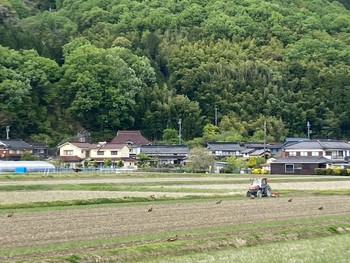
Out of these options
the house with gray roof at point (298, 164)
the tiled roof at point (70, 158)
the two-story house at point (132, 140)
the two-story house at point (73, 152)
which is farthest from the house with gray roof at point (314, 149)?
the tiled roof at point (70, 158)

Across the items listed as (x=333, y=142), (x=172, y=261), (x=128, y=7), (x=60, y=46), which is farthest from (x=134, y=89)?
(x=172, y=261)

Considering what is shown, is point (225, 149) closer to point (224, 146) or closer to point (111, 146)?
point (224, 146)

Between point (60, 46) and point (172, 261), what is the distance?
72.5 meters

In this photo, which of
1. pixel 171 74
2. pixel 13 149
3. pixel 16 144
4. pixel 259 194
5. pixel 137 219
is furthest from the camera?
pixel 171 74

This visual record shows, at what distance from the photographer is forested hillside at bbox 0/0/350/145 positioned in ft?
236

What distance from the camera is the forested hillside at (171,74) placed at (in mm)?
71812

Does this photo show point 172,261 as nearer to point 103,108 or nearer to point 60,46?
point 103,108

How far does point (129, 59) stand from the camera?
80.9m

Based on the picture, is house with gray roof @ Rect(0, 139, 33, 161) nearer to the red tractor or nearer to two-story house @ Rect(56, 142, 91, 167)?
two-story house @ Rect(56, 142, 91, 167)

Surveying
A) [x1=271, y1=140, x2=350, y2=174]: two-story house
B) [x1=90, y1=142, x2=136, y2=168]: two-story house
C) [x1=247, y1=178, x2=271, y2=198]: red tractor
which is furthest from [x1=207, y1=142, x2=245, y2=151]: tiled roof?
[x1=247, y1=178, x2=271, y2=198]: red tractor

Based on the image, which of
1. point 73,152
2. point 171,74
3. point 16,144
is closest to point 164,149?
point 73,152

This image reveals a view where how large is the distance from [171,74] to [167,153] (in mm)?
20818

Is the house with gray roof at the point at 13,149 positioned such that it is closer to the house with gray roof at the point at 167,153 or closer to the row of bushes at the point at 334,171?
the house with gray roof at the point at 167,153

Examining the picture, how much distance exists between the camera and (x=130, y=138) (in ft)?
229
